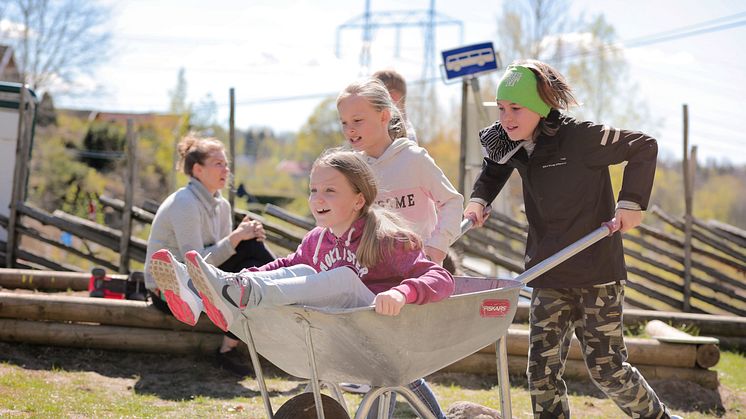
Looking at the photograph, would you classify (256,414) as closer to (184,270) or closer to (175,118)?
(184,270)

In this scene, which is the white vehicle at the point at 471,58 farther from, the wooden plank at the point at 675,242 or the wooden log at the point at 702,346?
the wooden log at the point at 702,346

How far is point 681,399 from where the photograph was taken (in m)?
4.96

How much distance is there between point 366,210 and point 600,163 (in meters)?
0.96

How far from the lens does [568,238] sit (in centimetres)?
308

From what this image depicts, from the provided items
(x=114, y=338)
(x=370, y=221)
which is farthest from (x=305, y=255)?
(x=114, y=338)

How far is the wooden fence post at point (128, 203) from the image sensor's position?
7.73m

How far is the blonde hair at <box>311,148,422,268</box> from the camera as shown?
2529mm

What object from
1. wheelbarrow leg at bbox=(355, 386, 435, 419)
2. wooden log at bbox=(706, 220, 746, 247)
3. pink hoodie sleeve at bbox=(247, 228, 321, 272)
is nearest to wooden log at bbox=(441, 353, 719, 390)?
wheelbarrow leg at bbox=(355, 386, 435, 419)

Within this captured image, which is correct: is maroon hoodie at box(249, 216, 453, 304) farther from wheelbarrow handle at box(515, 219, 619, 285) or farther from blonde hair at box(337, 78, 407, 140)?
blonde hair at box(337, 78, 407, 140)

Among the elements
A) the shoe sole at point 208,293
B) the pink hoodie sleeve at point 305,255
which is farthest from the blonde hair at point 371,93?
the shoe sole at point 208,293

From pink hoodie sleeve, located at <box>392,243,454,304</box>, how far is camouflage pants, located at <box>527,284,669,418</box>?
2.54ft

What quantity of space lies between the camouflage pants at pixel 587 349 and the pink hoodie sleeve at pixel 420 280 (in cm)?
77

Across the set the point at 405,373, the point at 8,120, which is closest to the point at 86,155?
the point at 8,120

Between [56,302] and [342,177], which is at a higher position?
[342,177]
